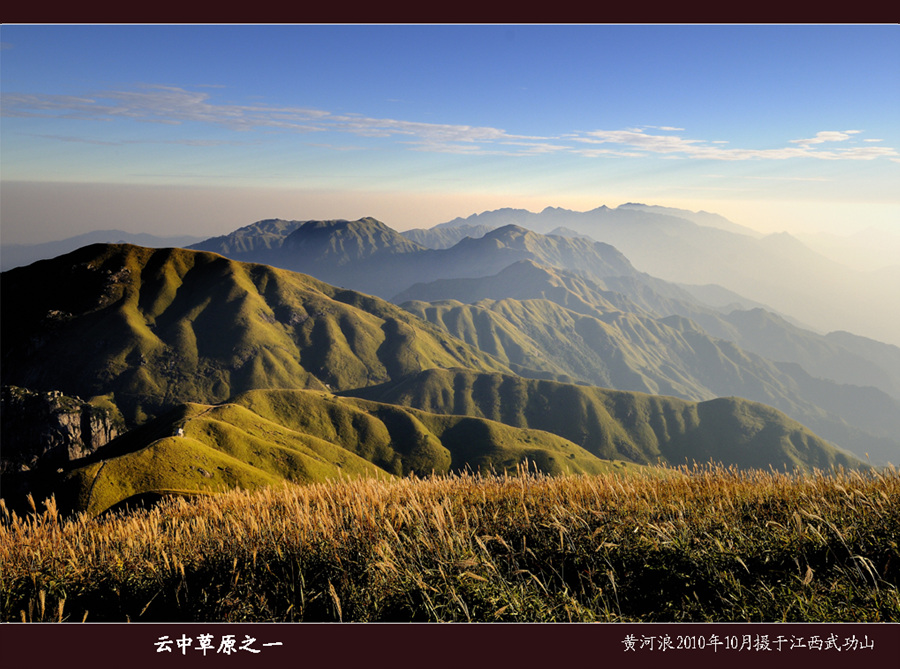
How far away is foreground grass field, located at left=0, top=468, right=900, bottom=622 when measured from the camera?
209 inches

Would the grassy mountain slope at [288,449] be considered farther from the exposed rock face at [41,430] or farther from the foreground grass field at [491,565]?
the exposed rock face at [41,430]

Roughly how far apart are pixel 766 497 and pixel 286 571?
25.5ft

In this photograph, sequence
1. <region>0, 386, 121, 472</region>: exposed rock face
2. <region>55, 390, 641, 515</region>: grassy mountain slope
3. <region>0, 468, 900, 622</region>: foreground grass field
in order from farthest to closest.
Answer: <region>0, 386, 121, 472</region>: exposed rock face
<region>55, 390, 641, 515</region>: grassy mountain slope
<region>0, 468, 900, 622</region>: foreground grass field

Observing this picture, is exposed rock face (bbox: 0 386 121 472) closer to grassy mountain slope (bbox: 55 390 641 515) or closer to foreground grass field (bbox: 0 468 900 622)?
grassy mountain slope (bbox: 55 390 641 515)

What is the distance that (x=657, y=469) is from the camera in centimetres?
1152

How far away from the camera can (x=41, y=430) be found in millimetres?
167625

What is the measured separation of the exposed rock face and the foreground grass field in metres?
201

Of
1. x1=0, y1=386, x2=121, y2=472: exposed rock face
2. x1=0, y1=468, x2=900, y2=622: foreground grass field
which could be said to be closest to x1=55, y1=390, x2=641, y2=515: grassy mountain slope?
x1=0, y1=468, x2=900, y2=622: foreground grass field

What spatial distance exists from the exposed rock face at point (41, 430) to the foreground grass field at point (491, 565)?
200635 millimetres

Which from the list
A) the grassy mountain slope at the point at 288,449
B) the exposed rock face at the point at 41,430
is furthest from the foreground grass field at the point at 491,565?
the exposed rock face at the point at 41,430

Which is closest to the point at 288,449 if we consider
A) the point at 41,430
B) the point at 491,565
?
the point at 491,565

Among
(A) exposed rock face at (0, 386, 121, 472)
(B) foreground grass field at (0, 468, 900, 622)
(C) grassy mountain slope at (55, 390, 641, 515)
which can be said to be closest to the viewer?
(B) foreground grass field at (0, 468, 900, 622)

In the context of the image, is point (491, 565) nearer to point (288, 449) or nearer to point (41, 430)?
point (288, 449)

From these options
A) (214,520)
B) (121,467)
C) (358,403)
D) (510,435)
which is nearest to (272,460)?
(121,467)
